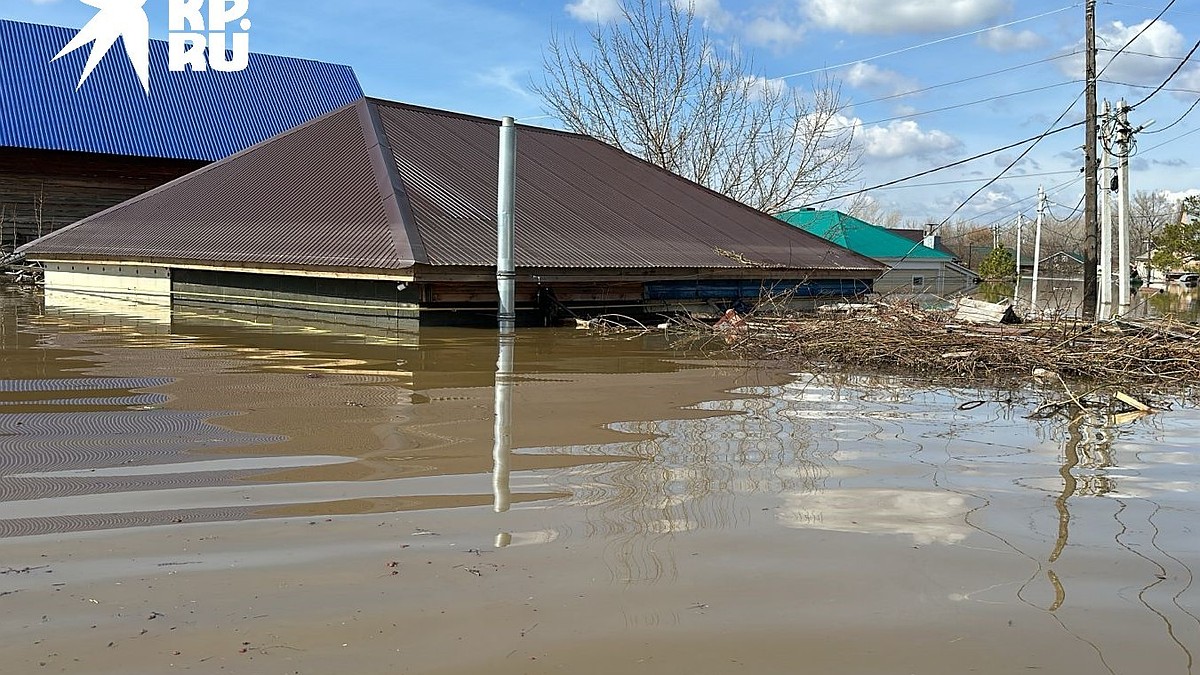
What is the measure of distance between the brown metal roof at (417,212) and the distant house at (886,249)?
2323 cm

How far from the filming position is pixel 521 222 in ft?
52.8

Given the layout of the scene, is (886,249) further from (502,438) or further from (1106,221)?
(502,438)

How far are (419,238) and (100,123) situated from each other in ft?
66.6

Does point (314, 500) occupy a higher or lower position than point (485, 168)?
lower

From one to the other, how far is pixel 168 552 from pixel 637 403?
14.8ft

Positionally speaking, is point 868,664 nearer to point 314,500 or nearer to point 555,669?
point 555,669

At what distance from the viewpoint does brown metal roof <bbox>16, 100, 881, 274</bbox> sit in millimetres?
14375

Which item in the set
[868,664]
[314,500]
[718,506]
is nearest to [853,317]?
[718,506]

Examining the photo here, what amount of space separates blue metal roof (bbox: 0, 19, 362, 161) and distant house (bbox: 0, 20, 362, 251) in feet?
0.11

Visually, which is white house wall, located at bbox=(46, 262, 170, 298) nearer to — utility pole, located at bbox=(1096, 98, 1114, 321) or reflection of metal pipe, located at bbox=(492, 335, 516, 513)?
reflection of metal pipe, located at bbox=(492, 335, 516, 513)

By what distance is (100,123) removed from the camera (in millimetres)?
29250

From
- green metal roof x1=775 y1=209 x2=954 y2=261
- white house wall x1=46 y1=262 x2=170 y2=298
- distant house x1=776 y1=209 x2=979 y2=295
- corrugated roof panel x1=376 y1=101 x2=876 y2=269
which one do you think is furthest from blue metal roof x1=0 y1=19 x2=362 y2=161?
green metal roof x1=775 y1=209 x2=954 y2=261

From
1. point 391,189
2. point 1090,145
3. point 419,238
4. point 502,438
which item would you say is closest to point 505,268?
point 419,238

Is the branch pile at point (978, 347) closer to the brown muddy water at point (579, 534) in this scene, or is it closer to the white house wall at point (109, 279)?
the brown muddy water at point (579, 534)
